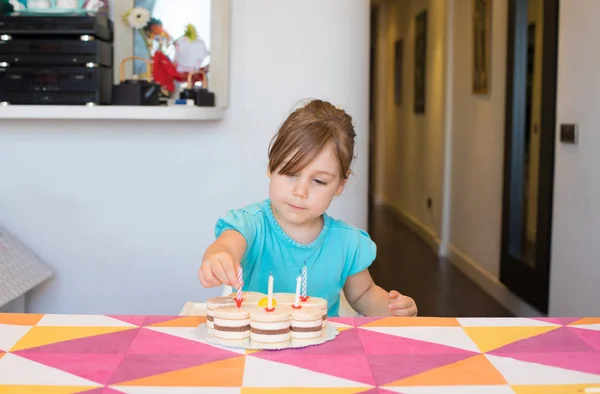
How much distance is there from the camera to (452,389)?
102 centimetres

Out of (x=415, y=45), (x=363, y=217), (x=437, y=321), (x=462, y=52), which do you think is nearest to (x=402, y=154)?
(x=415, y=45)

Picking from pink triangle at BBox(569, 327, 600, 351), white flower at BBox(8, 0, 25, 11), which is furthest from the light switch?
pink triangle at BBox(569, 327, 600, 351)

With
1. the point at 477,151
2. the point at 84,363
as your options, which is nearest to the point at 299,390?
the point at 84,363

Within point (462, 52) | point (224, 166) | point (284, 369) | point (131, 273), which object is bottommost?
point (131, 273)

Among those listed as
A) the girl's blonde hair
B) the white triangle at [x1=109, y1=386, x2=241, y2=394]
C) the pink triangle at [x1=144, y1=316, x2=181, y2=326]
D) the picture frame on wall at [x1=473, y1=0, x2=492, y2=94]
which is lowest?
the white triangle at [x1=109, y1=386, x2=241, y2=394]

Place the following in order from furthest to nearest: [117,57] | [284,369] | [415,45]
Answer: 1. [415,45]
2. [117,57]
3. [284,369]

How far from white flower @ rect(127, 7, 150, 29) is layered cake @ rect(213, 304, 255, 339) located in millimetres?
1909

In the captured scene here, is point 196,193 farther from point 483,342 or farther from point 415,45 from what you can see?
point 415,45

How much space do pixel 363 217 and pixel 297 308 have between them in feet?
5.97

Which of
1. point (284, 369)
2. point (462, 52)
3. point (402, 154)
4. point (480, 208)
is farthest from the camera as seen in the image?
point (402, 154)

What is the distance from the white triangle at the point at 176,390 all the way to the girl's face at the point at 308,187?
68cm

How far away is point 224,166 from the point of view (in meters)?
3.00

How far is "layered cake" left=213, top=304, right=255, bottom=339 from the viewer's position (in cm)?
119

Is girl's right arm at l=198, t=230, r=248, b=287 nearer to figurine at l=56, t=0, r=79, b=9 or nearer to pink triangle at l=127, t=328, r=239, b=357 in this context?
pink triangle at l=127, t=328, r=239, b=357
